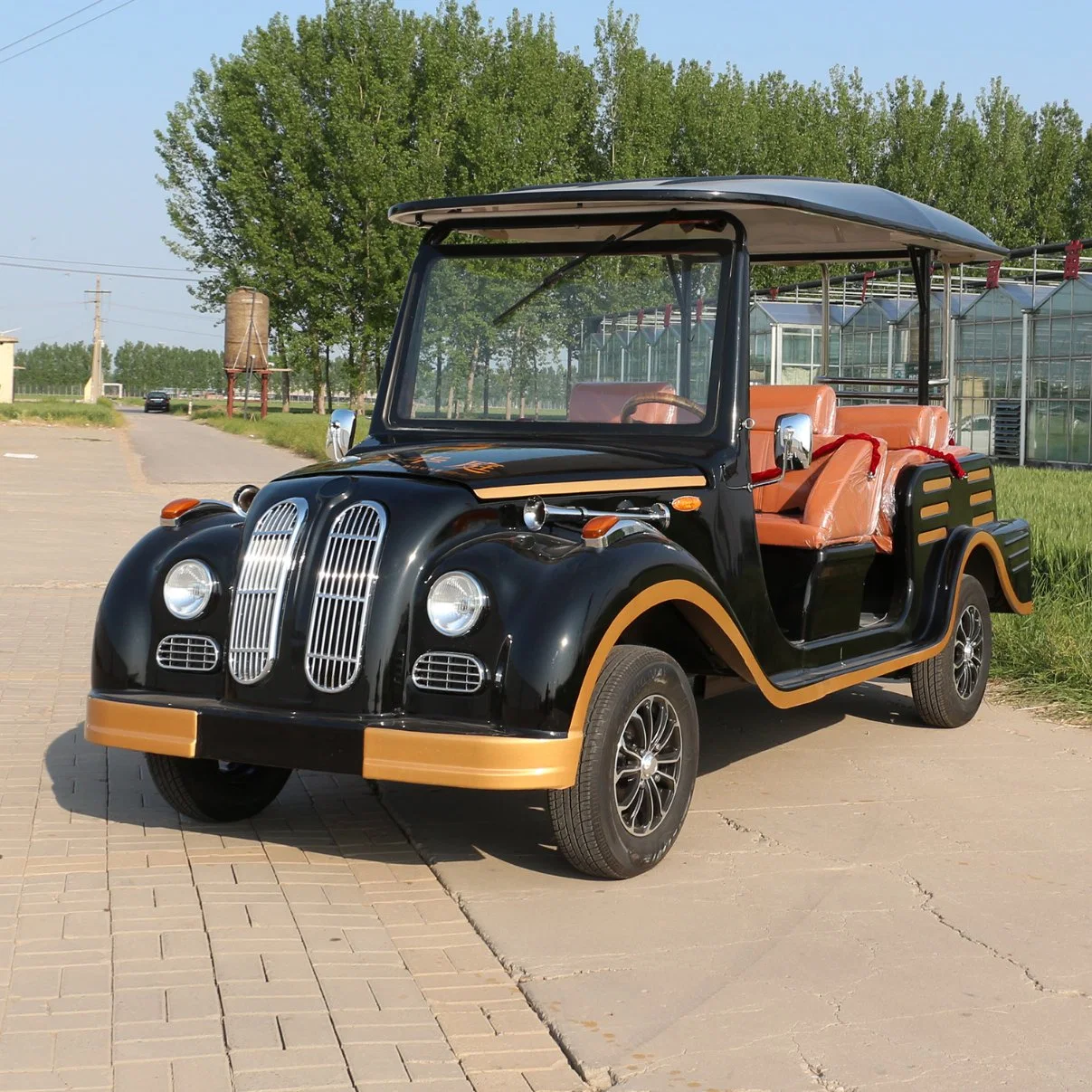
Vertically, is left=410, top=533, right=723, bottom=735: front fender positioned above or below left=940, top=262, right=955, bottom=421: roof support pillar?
below

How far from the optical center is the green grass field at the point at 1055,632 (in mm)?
8094

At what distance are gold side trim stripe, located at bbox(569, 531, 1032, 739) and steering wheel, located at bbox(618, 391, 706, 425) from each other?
→ 88 cm

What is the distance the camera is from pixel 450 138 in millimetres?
47594

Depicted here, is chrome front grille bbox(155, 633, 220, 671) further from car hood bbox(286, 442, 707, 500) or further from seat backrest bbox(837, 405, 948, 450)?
seat backrest bbox(837, 405, 948, 450)

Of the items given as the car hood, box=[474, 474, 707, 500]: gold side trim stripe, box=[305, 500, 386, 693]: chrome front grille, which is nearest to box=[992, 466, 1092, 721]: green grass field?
box=[474, 474, 707, 500]: gold side trim stripe

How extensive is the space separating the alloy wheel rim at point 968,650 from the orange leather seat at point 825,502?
A: 2.90 feet

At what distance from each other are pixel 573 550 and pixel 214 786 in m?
1.70

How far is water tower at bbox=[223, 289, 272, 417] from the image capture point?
173 feet

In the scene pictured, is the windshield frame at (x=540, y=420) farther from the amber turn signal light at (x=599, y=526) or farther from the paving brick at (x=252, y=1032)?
the paving brick at (x=252, y=1032)

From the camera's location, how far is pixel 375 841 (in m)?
5.36

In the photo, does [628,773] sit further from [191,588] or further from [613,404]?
[613,404]

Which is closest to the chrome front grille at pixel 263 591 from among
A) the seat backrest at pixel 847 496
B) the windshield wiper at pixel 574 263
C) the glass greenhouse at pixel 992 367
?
the windshield wiper at pixel 574 263

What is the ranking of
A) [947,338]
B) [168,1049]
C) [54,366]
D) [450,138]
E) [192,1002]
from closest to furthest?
[168,1049]
[192,1002]
[947,338]
[450,138]
[54,366]

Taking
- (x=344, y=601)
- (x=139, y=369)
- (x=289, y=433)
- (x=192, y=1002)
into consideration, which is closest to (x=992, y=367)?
(x=289, y=433)
